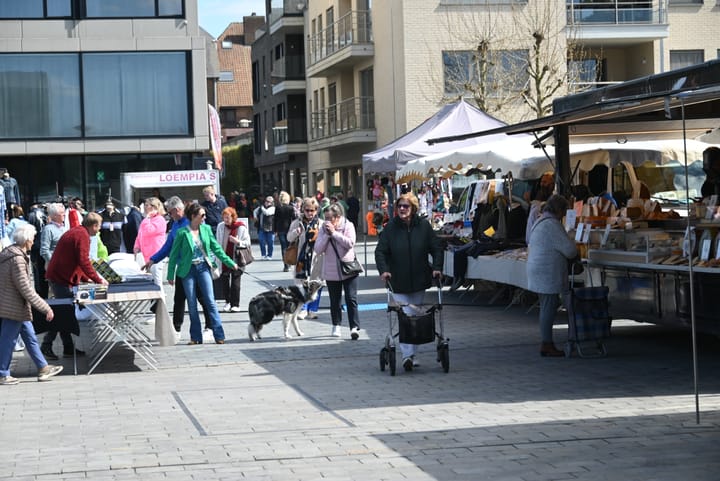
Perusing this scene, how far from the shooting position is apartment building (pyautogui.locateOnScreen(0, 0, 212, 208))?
105 ft

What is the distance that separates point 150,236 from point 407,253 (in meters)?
6.24

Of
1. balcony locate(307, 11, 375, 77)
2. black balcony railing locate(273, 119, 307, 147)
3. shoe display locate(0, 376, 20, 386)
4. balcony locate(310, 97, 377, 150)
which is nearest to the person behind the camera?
shoe display locate(0, 376, 20, 386)

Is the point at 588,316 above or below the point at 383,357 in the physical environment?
above

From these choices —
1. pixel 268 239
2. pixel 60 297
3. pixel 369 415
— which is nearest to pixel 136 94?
pixel 268 239

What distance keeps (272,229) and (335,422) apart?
75.4ft

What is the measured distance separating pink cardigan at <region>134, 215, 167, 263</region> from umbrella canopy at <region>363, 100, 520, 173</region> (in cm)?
613

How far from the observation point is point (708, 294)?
1134 centimetres

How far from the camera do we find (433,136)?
22.3 meters

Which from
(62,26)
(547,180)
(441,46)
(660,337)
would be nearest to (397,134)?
(441,46)

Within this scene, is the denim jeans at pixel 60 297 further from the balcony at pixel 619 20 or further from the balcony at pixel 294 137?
the balcony at pixel 294 137

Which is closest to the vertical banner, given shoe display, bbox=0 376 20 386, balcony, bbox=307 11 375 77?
balcony, bbox=307 11 375 77

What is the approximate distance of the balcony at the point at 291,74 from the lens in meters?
58.9

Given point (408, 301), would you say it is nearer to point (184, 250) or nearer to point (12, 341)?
point (184, 250)

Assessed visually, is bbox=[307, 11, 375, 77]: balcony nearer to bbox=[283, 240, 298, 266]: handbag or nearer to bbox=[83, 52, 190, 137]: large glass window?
bbox=[83, 52, 190, 137]: large glass window
